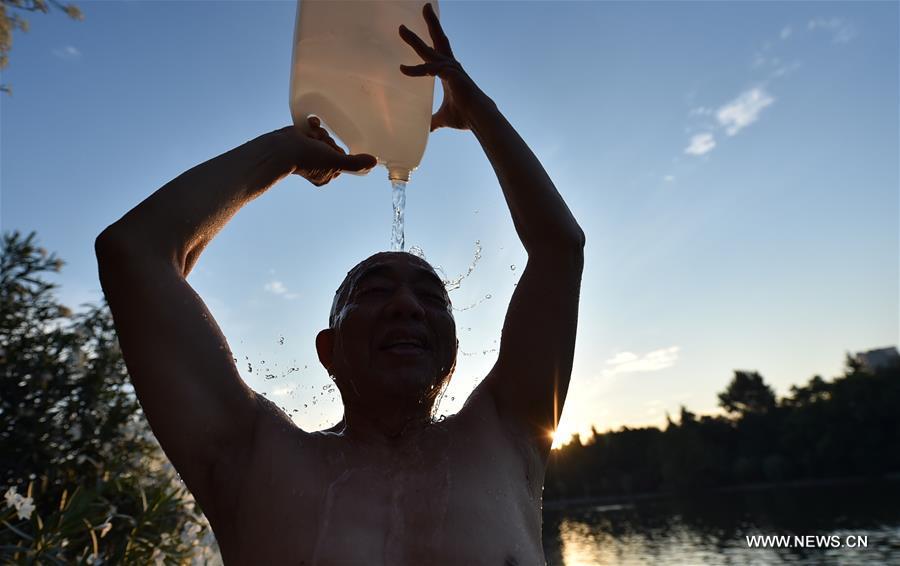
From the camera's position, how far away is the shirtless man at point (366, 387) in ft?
4.24

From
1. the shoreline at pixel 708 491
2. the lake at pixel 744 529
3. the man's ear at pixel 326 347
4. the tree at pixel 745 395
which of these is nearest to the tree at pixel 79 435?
the man's ear at pixel 326 347

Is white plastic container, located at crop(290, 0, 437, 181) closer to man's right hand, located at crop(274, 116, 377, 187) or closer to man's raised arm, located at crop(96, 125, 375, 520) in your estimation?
man's right hand, located at crop(274, 116, 377, 187)

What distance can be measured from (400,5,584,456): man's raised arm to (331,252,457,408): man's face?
160 mm

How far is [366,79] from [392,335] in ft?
3.26

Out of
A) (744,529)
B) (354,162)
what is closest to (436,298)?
(354,162)

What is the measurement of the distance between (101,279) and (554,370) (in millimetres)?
1009

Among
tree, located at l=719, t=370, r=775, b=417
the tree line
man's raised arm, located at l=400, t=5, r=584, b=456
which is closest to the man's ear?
man's raised arm, located at l=400, t=5, r=584, b=456

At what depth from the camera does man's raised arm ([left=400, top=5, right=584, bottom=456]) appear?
1.54 metres

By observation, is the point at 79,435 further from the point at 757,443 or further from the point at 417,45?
the point at 757,443

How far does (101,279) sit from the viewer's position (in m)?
1.31

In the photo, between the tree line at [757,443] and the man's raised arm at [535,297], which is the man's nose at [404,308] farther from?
the tree line at [757,443]

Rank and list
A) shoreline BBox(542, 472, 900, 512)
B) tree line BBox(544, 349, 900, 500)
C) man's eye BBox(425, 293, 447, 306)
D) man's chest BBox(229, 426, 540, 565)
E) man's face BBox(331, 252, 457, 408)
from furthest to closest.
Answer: shoreline BBox(542, 472, 900, 512) → tree line BBox(544, 349, 900, 500) → man's eye BBox(425, 293, 447, 306) → man's face BBox(331, 252, 457, 408) → man's chest BBox(229, 426, 540, 565)
